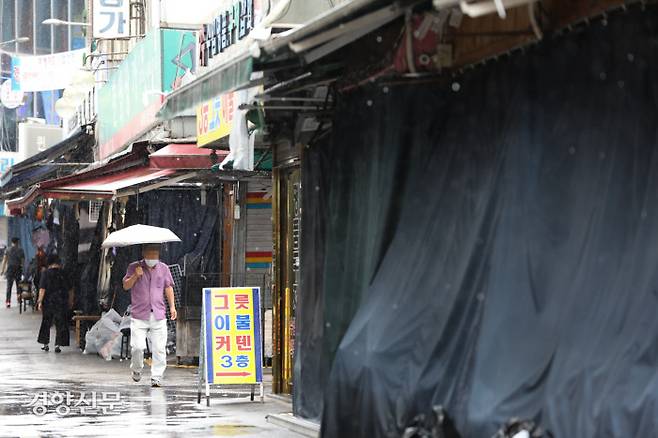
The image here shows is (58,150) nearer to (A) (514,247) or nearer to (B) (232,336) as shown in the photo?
(B) (232,336)

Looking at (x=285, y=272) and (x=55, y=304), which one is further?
(x=55, y=304)

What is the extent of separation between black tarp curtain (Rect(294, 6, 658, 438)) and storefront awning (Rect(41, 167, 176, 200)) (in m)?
10.00

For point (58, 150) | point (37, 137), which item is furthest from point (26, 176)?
point (37, 137)

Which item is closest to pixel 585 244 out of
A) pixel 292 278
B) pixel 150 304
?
pixel 292 278

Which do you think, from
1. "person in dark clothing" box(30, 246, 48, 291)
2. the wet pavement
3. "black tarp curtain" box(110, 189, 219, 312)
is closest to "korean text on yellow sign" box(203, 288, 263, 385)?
the wet pavement

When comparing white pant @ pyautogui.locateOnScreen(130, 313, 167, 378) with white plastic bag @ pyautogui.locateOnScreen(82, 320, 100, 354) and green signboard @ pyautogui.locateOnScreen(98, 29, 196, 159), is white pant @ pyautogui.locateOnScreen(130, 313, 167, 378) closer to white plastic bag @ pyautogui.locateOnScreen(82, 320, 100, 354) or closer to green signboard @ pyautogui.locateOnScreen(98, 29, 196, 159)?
green signboard @ pyautogui.locateOnScreen(98, 29, 196, 159)

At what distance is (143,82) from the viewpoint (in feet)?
79.5

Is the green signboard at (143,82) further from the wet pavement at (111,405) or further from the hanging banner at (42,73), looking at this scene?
the hanging banner at (42,73)

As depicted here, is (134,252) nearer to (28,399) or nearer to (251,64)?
(28,399)

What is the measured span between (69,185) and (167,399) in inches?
313

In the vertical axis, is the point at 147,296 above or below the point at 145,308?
above

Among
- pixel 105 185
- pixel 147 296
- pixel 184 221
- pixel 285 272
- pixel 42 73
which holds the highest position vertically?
pixel 42 73

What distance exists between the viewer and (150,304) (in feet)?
59.9

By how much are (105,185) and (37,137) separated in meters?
27.0
